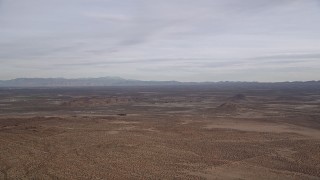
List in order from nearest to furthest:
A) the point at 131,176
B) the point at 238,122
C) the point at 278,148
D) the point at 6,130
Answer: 1. the point at 131,176
2. the point at 278,148
3. the point at 6,130
4. the point at 238,122

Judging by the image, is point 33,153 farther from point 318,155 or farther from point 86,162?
point 318,155

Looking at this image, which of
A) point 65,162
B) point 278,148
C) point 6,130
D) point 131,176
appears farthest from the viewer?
point 6,130

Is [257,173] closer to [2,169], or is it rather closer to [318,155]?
[318,155]

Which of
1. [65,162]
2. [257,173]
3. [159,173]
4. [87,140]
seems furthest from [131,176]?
[87,140]

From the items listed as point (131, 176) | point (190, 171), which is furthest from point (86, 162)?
point (190, 171)

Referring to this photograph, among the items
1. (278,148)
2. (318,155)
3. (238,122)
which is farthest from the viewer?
(238,122)

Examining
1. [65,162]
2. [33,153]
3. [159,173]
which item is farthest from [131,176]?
[33,153]

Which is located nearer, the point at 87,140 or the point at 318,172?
the point at 318,172

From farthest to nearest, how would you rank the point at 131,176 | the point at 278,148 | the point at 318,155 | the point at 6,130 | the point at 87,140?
1. the point at 6,130
2. the point at 87,140
3. the point at 278,148
4. the point at 318,155
5. the point at 131,176

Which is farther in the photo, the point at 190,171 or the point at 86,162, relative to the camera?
the point at 86,162
